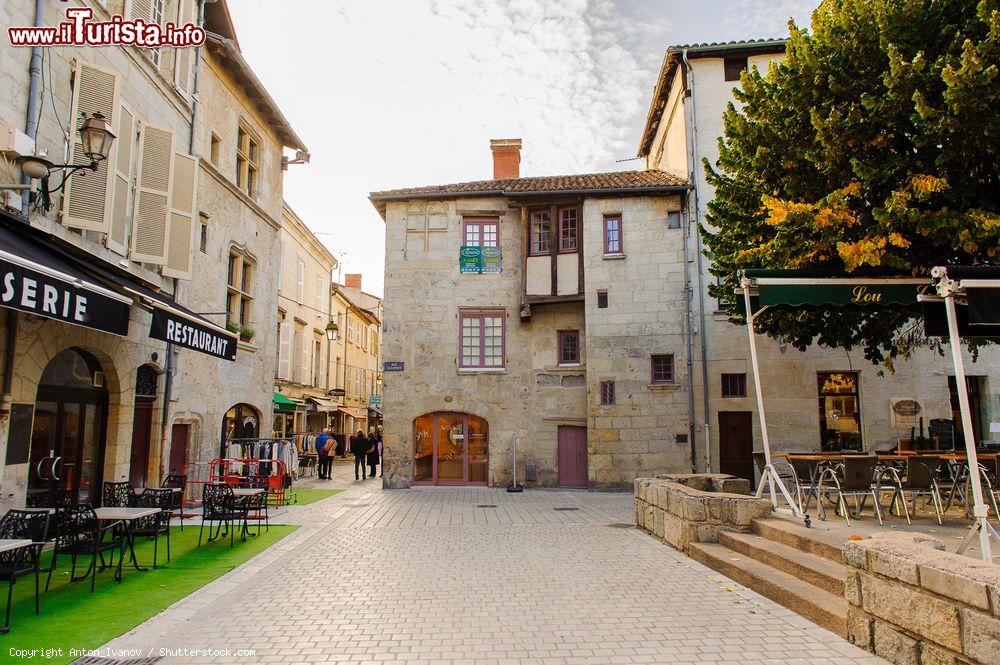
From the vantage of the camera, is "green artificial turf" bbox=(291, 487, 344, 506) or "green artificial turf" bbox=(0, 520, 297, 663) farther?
"green artificial turf" bbox=(291, 487, 344, 506)

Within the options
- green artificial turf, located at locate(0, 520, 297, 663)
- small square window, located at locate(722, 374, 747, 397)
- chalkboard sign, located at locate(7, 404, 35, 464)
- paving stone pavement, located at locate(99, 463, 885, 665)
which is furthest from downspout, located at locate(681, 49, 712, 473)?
chalkboard sign, located at locate(7, 404, 35, 464)

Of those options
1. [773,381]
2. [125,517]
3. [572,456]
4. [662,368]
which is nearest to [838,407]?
[773,381]

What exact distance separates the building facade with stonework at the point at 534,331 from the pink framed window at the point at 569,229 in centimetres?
4

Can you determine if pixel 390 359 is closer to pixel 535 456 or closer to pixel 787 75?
pixel 535 456

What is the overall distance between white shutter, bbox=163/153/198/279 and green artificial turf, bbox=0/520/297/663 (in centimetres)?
470

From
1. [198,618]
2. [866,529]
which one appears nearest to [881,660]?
[866,529]

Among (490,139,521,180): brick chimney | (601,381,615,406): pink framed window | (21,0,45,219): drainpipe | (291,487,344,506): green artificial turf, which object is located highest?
(490,139,521,180): brick chimney

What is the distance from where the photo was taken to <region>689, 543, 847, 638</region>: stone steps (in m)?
5.47

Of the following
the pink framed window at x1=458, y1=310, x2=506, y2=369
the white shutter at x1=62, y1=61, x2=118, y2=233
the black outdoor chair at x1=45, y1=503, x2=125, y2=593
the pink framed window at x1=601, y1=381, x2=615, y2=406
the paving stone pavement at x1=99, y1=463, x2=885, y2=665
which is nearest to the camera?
the paving stone pavement at x1=99, y1=463, x2=885, y2=665

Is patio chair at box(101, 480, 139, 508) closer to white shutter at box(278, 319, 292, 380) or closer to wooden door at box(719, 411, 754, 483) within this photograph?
wooden door at box(719, 411, 754, 483)

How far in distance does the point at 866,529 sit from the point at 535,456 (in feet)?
38.4

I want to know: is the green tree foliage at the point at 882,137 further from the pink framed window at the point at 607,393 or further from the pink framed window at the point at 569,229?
the pink framed window at the point at 569,229

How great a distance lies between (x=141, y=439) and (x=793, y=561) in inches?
444

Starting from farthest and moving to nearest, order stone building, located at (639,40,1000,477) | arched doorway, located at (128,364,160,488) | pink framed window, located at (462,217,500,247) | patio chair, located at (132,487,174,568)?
pink framed window, located at (462,217,500,247)
stone building, located at (639,40,1000,477)
arched doorway, located at (128,364,160,488)
patio chair, located at (132,487,174,568)
